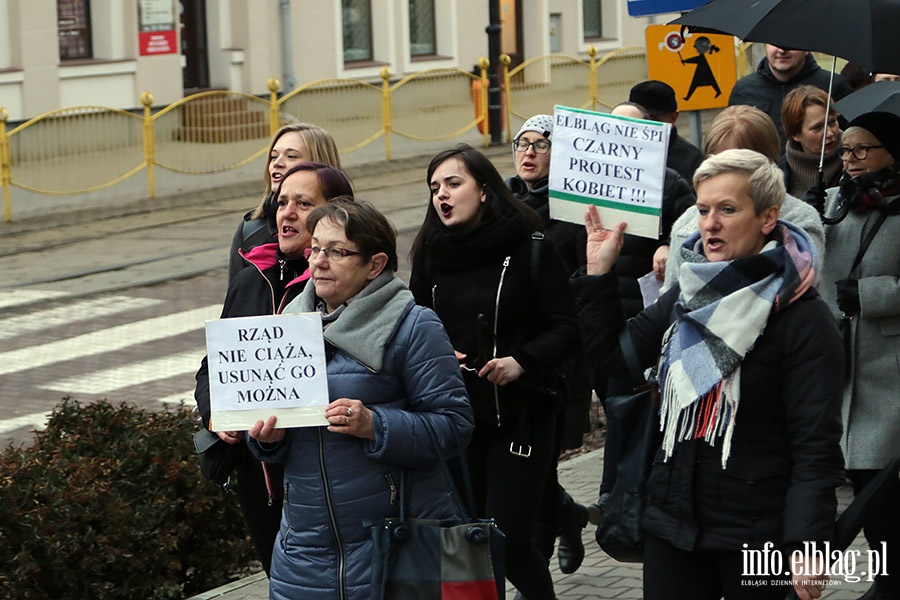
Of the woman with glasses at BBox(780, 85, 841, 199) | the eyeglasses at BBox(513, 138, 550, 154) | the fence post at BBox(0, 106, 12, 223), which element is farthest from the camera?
the fence post at BBox(0, 106, 12, 223)

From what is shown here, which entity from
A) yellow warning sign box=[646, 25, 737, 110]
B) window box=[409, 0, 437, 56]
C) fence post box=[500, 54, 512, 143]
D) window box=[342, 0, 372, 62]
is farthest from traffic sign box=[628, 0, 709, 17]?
window box=[409, 0, 437, 56]

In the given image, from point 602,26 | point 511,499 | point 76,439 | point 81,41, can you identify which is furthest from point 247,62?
point 511,499

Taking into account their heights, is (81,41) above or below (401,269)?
above

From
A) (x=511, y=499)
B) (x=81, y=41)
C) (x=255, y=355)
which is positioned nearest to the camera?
(x=255, y=355)

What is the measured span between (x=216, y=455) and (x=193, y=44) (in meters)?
20.8

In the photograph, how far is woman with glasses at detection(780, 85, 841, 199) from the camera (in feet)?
24.7

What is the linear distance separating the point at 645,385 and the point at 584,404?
2717mm

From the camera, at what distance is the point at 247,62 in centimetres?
2512

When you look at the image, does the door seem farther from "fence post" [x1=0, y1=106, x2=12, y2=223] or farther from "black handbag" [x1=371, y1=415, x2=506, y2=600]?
"black handbag" [x1=371, y1=415, x2=506, y2=600]

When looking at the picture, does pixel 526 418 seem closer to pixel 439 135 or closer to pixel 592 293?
pixel 592 293

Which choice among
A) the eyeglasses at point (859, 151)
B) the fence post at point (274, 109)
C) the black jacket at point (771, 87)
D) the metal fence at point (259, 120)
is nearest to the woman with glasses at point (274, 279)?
the eyeglasses at point (859, 151)

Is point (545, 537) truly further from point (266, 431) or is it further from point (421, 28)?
point (421, 28)

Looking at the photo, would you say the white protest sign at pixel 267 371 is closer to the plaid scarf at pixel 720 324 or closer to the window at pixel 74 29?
the plaid scarf at pixel 720 324

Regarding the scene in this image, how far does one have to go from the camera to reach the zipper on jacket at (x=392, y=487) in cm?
443
